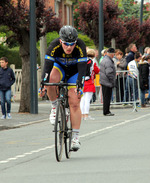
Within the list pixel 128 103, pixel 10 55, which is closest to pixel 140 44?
pixel 10 55

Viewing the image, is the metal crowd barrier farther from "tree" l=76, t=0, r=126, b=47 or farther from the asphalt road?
"tree" l=76, t=0, r=126, b=47

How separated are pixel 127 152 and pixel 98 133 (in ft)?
10.7

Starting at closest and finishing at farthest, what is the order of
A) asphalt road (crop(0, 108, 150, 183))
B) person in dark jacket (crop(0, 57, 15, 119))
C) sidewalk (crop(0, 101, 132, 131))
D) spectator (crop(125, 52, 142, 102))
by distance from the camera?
asphalt road (crop(0, 108, 150, 183))
sidewalk (crop(0, 101, 132, 131))
person in dark jacket (crop(0, 57, 15, 119))
spectator (crop(125, 52, 142, 102))

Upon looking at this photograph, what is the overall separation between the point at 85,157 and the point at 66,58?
55.5 inches

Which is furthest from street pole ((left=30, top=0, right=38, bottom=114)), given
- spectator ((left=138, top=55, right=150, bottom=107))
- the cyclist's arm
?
the cyclist's arm

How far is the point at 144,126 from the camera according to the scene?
13.9m

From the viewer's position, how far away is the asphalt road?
7.07m

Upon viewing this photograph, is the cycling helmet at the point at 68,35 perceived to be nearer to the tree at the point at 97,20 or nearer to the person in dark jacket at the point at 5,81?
the person in dark jacket at the point at 5,81

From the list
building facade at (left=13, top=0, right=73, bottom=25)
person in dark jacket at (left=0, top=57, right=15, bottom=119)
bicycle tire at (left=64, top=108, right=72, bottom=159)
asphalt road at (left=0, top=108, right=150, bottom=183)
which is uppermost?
building facade at (left=13, top=0, right=73, bottom=25)

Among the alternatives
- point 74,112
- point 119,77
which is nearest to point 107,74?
point 119,77

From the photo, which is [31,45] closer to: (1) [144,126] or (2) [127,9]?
(1) [144,126]

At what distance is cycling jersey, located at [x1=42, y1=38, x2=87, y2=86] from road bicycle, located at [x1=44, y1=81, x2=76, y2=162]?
244 millimetres

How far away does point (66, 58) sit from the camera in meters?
8.73

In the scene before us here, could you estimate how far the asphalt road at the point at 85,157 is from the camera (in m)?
7.07
